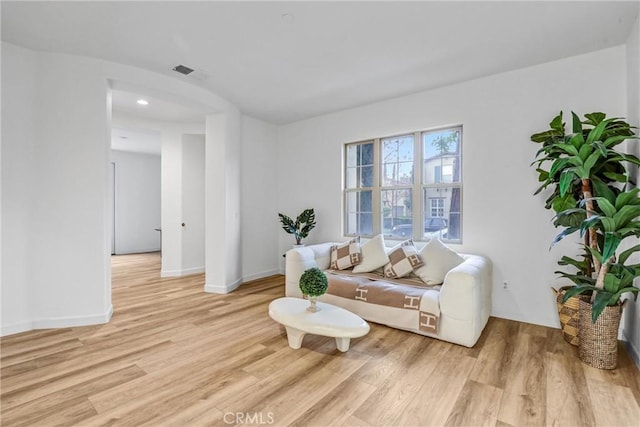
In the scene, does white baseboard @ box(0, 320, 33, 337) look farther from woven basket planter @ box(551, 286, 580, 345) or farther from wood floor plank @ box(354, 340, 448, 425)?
woven basket planter @ box(551, 286, 580, 345)

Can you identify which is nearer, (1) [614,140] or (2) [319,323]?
(1) [614,140]

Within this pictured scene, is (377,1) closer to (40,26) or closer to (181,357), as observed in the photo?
(40,26)

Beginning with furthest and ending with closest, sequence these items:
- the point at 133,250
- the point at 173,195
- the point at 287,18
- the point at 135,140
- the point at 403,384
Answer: the point at 133,250 < the point at 135,140 < the point at 173,195 < the point at 287,18 < the point at 403,384

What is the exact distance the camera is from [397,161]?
4.08m

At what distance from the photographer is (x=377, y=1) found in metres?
2.09

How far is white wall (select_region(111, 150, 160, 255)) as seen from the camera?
7.66m

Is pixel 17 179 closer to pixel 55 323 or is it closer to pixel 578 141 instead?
pixel 55 323

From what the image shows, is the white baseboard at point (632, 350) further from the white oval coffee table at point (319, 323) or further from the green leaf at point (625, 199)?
the white oval coffee table at point (319, 323)

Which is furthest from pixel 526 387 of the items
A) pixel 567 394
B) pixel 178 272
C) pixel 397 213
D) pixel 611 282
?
pixel 178 272

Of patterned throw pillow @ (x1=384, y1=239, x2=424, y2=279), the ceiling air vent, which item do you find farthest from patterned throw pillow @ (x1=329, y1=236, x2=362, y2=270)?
the ceiling air vent

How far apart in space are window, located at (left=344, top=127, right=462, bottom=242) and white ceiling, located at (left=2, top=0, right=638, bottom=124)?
0.84 metres

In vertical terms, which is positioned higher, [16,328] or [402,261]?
[402,261]

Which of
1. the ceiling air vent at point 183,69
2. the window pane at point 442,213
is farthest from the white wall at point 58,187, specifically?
the window pane at point 442,213

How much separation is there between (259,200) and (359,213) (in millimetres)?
1784
